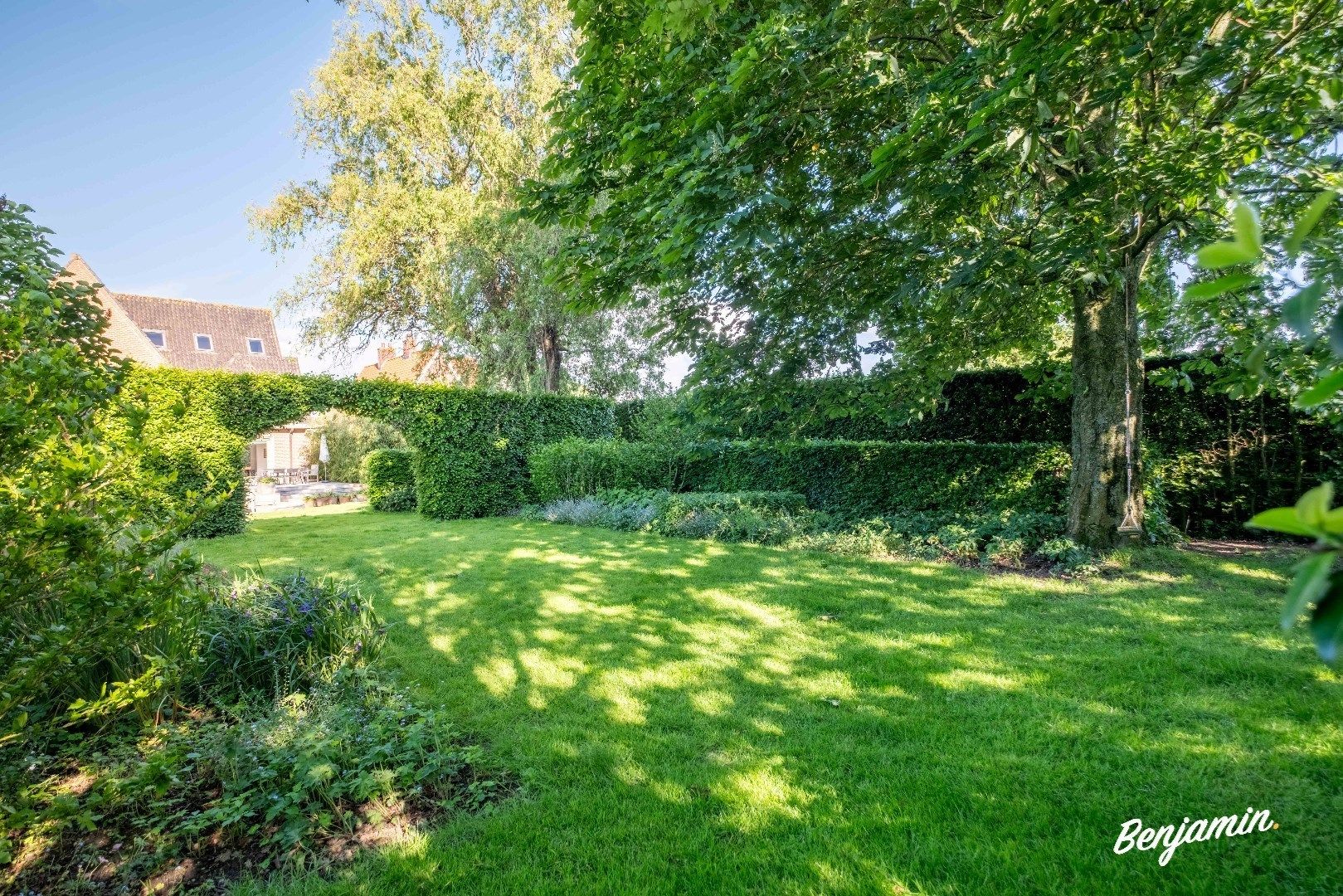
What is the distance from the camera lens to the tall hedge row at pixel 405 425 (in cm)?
1072

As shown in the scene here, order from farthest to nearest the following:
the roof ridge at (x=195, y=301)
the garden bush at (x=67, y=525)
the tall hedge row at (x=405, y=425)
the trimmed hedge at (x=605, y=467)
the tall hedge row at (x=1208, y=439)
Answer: the roof ridge at (x=195, y=301) → the trimmed hedge at (x=605, y=467) → the tall hedge row at (x=405, y=425) → the tall hedge row at (x=1208, y=439) → the garden bush at (x=67, y=525)

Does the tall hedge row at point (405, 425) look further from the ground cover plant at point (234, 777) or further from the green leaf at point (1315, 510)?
the green leaf at point (1315, 510)

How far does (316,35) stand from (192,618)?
1771 cm

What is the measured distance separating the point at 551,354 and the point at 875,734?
16035mm

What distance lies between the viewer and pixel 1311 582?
541mm

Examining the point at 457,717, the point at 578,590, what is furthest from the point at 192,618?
the point at 578,590

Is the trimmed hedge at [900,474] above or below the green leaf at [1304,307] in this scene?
below

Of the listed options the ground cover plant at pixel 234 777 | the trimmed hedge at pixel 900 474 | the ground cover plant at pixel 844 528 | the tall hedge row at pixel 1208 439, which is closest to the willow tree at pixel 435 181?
the ground cover plant at pixel 844 528

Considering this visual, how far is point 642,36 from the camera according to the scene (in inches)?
202

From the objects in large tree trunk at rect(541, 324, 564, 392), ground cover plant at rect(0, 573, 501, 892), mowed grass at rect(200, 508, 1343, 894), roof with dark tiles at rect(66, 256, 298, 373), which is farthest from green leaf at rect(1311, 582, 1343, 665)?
roof with dark tiles at rect(66, 256, 298, 373)

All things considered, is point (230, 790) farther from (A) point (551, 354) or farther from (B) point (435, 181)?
(B) point (435, 181)

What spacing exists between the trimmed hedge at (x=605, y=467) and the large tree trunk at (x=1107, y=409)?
22.9 feet
